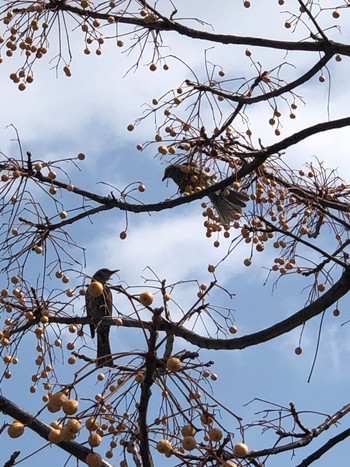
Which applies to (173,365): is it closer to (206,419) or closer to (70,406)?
(206,419)

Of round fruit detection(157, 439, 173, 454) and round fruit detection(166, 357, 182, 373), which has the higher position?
round fruit detection(166, 357, 182, 373)

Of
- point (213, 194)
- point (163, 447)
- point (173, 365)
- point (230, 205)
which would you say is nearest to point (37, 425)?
point (163, 447)

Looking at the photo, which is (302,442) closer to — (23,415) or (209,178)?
(23,415)

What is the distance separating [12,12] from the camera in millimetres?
4590

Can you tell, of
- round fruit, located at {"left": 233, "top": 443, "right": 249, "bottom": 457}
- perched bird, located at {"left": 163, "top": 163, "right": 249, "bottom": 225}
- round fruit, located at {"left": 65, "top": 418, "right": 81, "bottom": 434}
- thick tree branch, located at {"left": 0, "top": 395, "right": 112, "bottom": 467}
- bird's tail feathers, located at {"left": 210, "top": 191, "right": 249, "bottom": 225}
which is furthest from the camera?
bird's tail feathers, located at {"left": 210, "top": 191, "right": 249, "bottom": 225}

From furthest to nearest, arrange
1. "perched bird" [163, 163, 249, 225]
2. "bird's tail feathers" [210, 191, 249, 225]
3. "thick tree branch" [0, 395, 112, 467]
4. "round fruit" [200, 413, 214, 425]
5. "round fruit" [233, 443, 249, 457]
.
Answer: "bird's tail feathers" [210, 191, 249, 225]
"perched bird" [163, 163, 249, 225]
"thick tree branch" [0, 395, 112, 467]
"round fruit" [233, 443, 249, 457]
"round fruit" [200, 413, 214, 425]

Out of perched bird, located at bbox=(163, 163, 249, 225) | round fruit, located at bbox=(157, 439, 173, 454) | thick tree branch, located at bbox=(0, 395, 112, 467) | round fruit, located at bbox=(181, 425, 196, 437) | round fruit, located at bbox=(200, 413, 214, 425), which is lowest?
round fruit, located at bbox=(157, 439, 173, 454)

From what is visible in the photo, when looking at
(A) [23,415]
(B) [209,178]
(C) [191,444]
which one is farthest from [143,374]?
(B) [209,178]

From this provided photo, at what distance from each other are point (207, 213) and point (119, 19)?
3.87 feet

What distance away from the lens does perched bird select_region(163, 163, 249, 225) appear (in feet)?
15.3

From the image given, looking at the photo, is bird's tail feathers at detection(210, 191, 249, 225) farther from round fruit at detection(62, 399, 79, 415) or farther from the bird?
round fruit at detection(62, 399, 79, 415)

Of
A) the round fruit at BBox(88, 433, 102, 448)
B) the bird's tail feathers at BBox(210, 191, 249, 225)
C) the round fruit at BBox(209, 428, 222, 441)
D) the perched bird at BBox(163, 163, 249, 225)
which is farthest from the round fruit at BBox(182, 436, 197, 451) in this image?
the bird's tail feathers at BBox(210, 191, 249, 225)

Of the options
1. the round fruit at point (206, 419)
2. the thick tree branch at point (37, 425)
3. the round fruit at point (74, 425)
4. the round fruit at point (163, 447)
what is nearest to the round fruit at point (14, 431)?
the round fruit at point (74, 425)

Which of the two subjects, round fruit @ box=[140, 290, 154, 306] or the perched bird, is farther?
the perched bird
